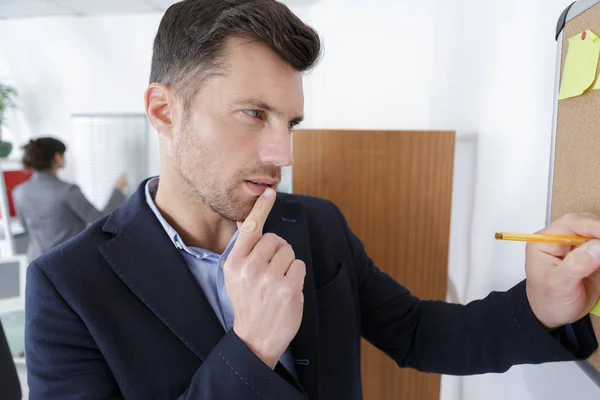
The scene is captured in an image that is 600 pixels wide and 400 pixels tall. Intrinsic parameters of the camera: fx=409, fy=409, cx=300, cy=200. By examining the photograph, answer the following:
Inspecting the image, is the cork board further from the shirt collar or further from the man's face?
the shirt collar

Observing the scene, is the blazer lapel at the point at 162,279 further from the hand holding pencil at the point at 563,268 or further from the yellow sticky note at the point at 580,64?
the yellow sticky note at the point at 580,64

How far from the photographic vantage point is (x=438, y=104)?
6.34 feet

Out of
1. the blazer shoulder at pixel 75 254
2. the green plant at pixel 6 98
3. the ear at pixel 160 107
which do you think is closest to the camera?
the blazer shoulder at pixel 75 254

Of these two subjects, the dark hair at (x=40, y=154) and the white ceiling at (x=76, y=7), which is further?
the white ceiling at (x=76, y=7)

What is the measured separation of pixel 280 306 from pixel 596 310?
0.49 meters

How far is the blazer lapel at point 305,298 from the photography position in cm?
82

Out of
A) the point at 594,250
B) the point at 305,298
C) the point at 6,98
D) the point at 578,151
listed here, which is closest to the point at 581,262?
the point at 594,250

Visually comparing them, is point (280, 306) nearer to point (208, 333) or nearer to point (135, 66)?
point (208, 333)

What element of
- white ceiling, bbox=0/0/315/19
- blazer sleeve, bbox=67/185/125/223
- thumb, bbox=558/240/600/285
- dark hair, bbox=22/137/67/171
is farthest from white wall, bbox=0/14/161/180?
thumb, bbox=558/240/600/285

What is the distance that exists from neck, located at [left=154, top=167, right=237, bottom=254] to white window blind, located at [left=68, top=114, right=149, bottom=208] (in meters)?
2.64

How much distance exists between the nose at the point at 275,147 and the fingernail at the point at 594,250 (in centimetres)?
48

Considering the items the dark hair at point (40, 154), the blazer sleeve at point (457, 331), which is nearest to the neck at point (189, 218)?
the blazer sleeve at point (457, 331)

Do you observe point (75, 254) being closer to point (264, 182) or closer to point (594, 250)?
point (264, 182)

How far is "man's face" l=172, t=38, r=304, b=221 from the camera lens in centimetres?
72
